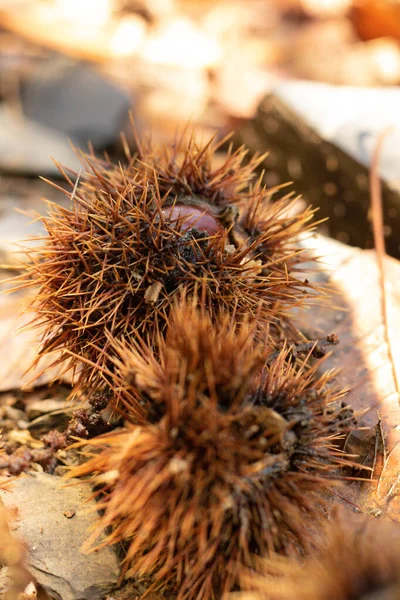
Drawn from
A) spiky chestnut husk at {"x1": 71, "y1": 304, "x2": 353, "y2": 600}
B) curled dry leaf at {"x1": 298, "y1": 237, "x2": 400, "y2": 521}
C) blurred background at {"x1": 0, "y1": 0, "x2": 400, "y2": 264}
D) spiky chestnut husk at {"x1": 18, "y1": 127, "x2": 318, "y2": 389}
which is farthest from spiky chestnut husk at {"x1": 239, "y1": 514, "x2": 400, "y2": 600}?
blurred background at {"x1": 0, "y1": 0, "x2": 400, "y2": 264}

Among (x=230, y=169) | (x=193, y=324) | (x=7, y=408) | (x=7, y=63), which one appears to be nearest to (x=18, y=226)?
(x=7, y=408)

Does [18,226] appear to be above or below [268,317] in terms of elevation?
below

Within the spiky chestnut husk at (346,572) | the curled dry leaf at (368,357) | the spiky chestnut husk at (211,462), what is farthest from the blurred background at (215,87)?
the spiky chestnut husk at (346,572)

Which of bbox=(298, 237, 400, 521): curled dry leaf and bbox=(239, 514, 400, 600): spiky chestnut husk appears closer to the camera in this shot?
bbox=(239, 514, 400, 600): spiky chestnut husk

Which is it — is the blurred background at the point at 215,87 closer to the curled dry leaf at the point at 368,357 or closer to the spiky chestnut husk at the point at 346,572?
the curled dry leaf at the point at 368,357

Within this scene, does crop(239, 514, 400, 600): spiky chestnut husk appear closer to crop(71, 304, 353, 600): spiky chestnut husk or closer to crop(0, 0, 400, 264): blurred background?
crop(71, 304, 353, 600): spiky chestnut husk

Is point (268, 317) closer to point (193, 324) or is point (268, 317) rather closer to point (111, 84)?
point (193, 324)
